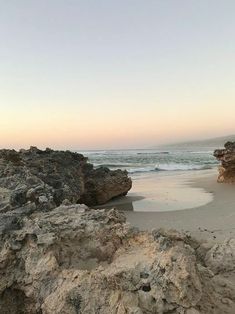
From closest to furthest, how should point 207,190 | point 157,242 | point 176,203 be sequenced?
point 157,242 < point 176,203 < point 207,190

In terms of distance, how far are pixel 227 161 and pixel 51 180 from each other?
24.0 ft

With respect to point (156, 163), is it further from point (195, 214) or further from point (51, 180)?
point (51, 180)

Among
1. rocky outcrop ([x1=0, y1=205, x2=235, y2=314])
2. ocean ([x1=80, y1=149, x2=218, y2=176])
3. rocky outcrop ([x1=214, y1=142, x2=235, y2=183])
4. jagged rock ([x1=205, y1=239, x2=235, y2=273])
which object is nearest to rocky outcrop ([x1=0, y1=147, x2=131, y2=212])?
rocky outcrop ([x1=0, y1=205, x2=235, y2=314])

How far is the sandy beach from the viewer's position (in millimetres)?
6402

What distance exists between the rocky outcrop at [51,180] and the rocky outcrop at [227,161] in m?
3.75

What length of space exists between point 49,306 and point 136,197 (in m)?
8.21

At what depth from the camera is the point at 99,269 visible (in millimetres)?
2688

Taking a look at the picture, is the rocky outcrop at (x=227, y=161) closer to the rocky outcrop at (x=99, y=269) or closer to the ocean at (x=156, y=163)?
the ocean at (x=156, y=163)

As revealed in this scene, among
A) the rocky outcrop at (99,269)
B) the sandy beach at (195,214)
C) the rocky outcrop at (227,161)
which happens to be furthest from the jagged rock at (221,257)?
the rocky outcrop at (227,161)

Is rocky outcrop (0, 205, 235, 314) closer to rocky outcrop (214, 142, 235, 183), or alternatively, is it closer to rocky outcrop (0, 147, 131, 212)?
rocky outcrop (0, 147, 131, 212)

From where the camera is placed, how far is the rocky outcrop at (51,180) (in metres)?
4.34

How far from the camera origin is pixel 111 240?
311 centimetres

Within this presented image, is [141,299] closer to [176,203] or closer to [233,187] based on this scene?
[176,203]

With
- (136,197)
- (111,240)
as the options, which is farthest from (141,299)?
(136,197)
